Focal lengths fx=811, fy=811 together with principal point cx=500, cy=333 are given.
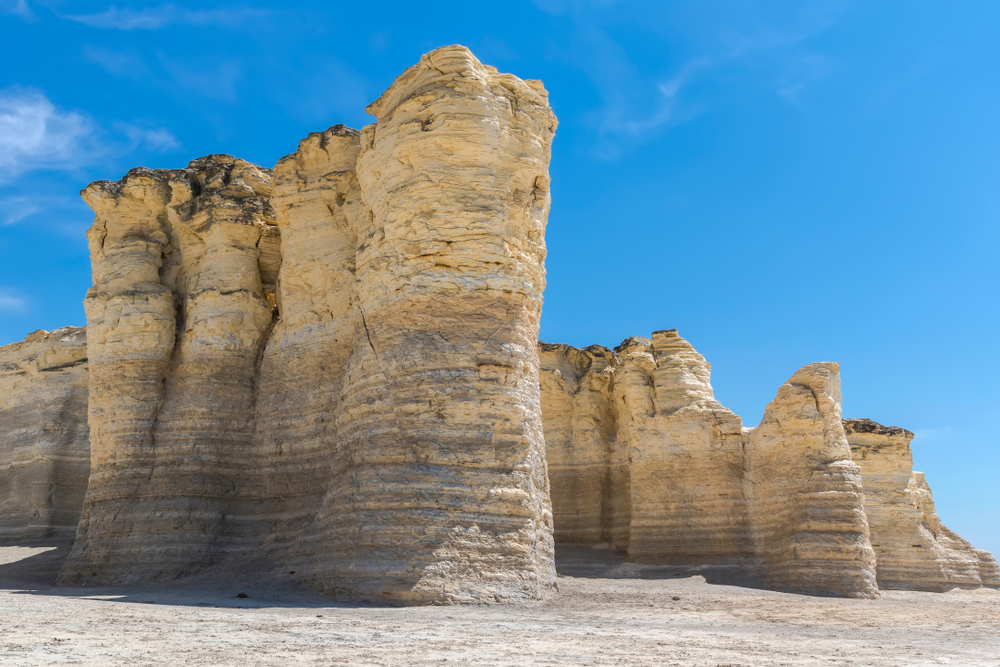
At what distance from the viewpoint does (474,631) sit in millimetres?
8680

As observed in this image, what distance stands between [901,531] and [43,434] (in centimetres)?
2571

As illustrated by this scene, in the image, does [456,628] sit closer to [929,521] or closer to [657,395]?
[657,395]

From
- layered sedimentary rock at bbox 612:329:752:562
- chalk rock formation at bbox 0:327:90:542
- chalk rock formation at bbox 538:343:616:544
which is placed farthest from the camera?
chalk rock formation at bbox 538:343:616:544

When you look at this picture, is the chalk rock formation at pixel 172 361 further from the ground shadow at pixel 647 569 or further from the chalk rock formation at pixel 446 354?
the ground shadow at pixel 647 569

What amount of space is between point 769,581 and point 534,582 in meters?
8.62

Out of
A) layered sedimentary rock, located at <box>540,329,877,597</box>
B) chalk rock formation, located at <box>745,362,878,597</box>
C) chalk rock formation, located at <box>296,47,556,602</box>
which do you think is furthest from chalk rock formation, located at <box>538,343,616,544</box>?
chalk rock formation, located at <box>296,47,556,602</box>

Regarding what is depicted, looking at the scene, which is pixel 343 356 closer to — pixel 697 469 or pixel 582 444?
pixel 697 469

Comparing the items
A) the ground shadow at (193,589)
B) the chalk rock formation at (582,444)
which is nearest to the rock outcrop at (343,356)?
the ground shadow at (193,589)

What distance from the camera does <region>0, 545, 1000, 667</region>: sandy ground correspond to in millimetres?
6828

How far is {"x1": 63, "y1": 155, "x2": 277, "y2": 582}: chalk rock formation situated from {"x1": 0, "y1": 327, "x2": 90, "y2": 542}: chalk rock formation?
24.7 ft

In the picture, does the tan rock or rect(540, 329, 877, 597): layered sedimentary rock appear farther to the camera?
rect(540, 329, 877, 597): layered sedimentary rock

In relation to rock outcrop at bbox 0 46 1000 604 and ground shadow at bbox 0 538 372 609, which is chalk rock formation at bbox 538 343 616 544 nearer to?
rock outcrop at bbox 0 46 1000 604

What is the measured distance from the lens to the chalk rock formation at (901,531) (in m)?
23.4

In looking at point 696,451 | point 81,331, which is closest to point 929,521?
point 696,451
